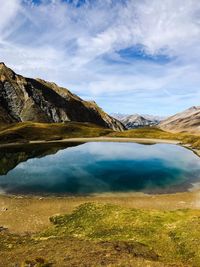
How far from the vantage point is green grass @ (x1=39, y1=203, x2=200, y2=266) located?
2947cm

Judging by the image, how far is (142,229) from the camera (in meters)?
35.3

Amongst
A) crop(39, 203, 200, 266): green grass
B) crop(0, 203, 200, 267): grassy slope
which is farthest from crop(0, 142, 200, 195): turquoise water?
crop(0, 203, 200, 267): grassy slope

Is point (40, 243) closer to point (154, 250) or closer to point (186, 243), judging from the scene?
point (154, 250)

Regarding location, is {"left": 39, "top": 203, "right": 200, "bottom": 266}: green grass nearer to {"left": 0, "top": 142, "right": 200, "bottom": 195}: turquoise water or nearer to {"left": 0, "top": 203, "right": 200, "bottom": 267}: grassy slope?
{"left": 0, "top": 203, "right": 200, "bottom": 267}: grassy slope

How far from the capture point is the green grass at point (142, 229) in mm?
29469

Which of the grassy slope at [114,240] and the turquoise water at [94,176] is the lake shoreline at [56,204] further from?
the turquoise water at [94,176]

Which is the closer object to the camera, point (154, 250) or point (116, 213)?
point (154, 250)

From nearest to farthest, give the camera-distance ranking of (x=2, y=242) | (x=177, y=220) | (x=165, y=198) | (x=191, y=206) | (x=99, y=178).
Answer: (x=2, y=242)
(x=177, y=220)
(x=191, y=206)
(x=165, y=198)
(x=99, y=178)

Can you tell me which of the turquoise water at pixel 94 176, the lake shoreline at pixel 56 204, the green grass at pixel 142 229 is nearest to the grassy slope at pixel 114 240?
the green grass at pixel 142 229

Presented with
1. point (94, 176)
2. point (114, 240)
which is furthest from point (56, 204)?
point (94, 176)

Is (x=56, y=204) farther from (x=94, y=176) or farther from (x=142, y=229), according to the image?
(x=94, y=176)

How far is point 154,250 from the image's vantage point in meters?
29.4

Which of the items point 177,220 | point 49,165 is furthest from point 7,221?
point 49,165

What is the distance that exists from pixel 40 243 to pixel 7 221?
14039mm
